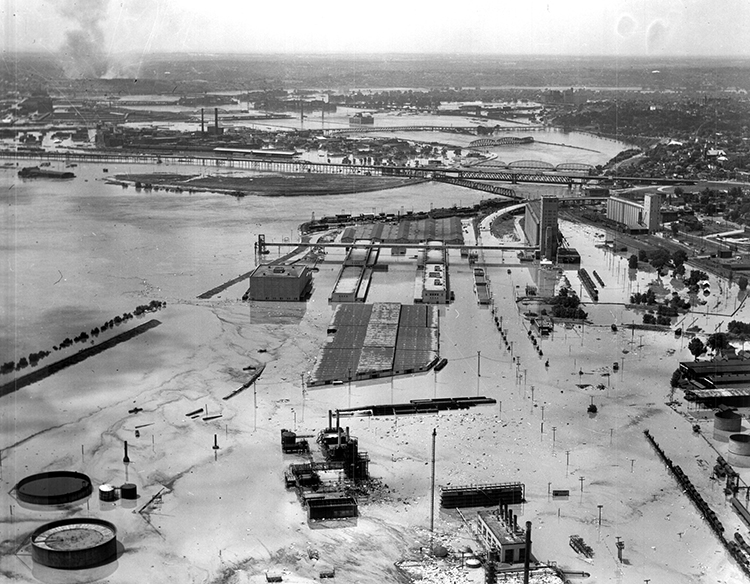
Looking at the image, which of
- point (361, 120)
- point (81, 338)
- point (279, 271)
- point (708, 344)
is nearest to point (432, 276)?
point (279, 271)

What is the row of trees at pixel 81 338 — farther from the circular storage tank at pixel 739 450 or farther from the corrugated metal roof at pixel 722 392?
the corrugated metal roof at pixel 722 392

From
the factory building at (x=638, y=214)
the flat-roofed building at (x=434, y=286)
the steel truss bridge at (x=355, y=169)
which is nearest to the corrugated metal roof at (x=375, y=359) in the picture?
the flat-roofed building at (x=434, y=286)

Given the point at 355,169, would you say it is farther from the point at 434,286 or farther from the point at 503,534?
the point at 503,534

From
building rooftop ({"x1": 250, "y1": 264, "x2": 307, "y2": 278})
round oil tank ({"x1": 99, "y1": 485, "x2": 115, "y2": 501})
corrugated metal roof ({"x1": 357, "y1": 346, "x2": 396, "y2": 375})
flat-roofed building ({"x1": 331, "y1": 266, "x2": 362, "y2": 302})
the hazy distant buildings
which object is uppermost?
the hazy distant buildings

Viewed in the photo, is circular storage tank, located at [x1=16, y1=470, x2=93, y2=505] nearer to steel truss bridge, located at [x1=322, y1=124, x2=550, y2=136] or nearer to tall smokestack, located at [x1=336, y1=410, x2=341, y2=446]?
tall smokestack, located at [x1=336, y1=410, x2=341, y2=446]

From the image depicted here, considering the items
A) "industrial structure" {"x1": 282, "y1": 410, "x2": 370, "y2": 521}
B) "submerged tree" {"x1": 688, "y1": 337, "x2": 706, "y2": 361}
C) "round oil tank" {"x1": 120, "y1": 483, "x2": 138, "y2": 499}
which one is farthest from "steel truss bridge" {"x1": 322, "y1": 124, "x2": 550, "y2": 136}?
"round oil tank" {"x1": 120, "y1": 483, "x2": 138, "y2": 499}

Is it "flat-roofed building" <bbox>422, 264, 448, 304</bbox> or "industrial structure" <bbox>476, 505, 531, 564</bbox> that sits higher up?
"flat-roofed building" <bbox>422, 264, 448, 304</bbox>
